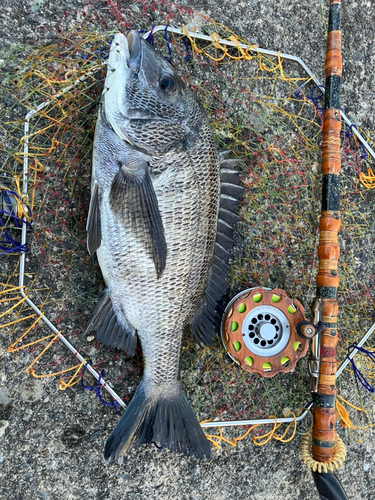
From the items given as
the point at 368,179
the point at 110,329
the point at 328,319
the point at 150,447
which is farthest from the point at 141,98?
the point at 150,447

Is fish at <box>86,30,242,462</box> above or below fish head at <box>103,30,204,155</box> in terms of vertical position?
below

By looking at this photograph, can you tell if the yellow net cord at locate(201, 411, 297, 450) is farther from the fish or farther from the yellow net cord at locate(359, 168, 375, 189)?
the yellow net cord at locate(359, 168, 375, 189)

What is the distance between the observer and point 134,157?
1.40 meters

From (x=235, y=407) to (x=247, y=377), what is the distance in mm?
150

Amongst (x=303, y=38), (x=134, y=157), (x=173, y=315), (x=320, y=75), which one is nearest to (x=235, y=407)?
(x=173, y=315)

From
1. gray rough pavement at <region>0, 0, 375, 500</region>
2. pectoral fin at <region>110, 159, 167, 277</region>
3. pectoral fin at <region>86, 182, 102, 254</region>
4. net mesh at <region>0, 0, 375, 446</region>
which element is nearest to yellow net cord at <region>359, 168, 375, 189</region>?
net mesh at <region>0, 0, 375, 446</region>

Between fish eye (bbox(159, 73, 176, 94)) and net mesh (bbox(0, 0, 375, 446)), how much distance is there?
31 centimetres

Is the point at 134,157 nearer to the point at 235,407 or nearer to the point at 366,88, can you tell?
the point at 235,407

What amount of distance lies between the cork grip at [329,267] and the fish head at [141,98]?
0.70 metres

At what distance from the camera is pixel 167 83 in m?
1.42

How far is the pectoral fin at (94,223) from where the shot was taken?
1446 millimetres

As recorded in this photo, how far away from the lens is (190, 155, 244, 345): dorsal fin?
5.27ft

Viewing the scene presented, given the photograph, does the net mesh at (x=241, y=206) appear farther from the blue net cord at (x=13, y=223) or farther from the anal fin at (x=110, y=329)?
the anal fin at (x=110, y=329)

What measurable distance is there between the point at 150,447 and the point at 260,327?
0.74 meters
